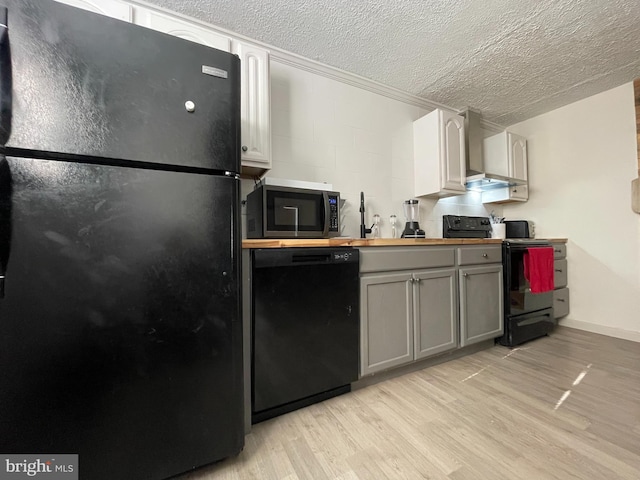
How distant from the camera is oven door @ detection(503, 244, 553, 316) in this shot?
2262 millimetres

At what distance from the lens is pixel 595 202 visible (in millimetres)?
2660

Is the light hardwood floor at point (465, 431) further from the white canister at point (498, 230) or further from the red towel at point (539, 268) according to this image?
the white canister at point (498, 230)

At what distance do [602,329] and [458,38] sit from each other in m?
3.12

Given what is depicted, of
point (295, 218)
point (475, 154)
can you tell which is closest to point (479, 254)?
point (475, 154)

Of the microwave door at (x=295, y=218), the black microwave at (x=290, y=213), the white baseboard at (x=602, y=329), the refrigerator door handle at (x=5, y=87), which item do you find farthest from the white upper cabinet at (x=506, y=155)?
the refrigerator door handle at (x=5, y=87)

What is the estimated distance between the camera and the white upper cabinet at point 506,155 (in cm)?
297

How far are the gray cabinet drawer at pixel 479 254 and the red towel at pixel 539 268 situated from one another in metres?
0.31

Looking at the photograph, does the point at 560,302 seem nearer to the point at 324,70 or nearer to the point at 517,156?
the point at 517,156

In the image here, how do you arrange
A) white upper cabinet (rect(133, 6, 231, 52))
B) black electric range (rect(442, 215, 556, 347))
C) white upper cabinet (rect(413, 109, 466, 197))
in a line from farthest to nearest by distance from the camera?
1. white upper cabinet (rect(413, 109, 466, 197))
2. black electric range (rect(442, 215, 556, 347))
3. white upper cabinet (rect(133, 6, 231, 52))

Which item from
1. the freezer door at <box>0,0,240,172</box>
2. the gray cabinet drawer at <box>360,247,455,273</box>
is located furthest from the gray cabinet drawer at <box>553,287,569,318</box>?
the freezer door at <box>0,0,240,172</box>

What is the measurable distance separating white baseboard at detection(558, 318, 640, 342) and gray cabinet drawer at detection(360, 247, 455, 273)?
2.06 metres

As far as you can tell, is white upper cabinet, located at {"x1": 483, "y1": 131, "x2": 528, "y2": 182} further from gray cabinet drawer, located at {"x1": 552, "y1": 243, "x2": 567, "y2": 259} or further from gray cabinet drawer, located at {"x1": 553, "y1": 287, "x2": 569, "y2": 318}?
gray cabinet drawer, located at {"x1": 553, "y1": 287, "x2": 569, "y2": 318}

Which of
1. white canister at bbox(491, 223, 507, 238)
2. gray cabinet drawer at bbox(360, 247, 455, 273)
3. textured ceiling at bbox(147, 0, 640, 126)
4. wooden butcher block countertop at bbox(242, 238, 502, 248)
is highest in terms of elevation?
textured ceiling at bbox(147, 0, 640, 126)

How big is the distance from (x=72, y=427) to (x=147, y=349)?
29cm
